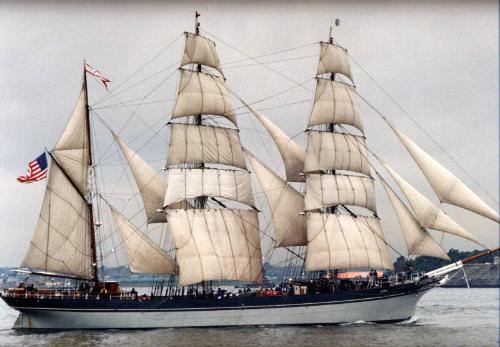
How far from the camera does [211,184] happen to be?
4275 centimetres

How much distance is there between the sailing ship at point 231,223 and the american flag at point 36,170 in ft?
6.62

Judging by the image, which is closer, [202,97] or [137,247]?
[137,247]

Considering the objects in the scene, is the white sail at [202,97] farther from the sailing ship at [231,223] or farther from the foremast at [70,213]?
the foremast at [70,213]

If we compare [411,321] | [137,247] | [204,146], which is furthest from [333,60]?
[137,247]

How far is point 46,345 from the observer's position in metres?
32.4

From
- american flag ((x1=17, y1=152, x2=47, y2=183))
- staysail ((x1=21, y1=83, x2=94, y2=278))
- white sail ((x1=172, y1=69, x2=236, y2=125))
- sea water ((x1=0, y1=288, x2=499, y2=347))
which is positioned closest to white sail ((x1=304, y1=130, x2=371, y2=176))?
white sail ((x1=172, y1=69, x2=236, y2=125))

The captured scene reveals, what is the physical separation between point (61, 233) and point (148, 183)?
19.8 ft

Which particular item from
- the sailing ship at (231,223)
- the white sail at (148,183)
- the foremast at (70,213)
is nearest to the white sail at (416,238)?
the sailing ship at (231,223)

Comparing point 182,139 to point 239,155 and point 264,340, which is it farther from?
point 264,340

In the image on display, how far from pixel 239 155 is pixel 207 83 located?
5.08m

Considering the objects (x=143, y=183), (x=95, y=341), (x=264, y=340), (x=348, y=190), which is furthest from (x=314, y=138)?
(x=95, y=341)

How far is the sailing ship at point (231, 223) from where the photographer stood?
38625mm

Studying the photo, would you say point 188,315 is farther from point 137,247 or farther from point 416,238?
point 416,238

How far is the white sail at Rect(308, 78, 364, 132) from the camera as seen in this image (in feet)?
145
